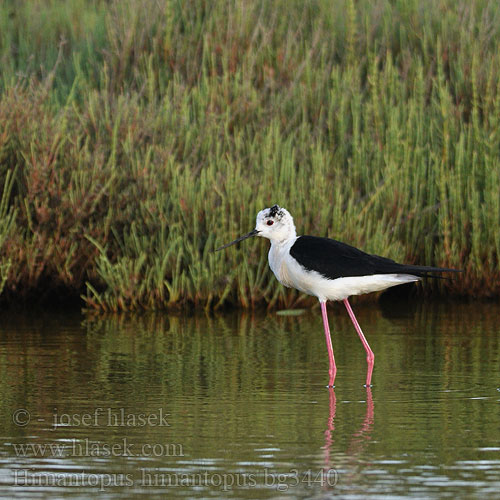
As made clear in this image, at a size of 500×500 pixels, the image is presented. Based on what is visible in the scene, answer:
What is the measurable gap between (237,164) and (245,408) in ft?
12.8

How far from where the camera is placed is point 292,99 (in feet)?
38.1

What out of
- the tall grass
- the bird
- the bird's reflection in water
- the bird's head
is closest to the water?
the bird's reflection in water

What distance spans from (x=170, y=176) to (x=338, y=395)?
4.10m

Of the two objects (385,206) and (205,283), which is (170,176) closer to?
(205,283)

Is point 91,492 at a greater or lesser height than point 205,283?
lesser

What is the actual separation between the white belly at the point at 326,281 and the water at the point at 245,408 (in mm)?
470

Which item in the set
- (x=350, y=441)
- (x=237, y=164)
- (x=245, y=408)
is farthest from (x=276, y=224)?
(x=350, y=441)

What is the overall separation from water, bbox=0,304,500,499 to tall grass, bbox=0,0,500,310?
0.58 meters

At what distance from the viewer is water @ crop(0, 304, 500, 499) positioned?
15.1 feet

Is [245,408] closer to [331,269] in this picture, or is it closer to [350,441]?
[350,441]

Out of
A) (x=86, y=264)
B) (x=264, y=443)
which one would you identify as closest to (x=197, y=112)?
(x=86, y=264)

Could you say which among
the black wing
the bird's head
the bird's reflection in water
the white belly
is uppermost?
the bird's head

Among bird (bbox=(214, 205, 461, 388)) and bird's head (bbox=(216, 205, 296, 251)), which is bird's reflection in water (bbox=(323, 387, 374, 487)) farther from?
bird's head (bbox=(216, 205, 296, 251))

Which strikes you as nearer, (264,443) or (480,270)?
(264,443)
